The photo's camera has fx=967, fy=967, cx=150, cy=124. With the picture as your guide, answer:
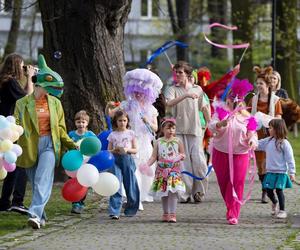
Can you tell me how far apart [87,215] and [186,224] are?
140 cm

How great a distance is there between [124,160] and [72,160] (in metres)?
1.58

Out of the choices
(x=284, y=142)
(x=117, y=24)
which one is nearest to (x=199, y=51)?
(x=117, y=24)

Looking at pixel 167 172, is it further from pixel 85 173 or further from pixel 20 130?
pixel 20 130

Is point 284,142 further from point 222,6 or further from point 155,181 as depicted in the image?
point 222,6

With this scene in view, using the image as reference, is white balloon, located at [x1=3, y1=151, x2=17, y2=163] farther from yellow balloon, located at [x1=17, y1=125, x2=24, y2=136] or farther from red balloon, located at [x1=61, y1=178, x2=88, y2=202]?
red balloon, located at [x1=61, y1=178, x2=88, y2=202]

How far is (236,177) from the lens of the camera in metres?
11.7

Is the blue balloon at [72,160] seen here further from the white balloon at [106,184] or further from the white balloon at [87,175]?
the white balloon at [106,184]

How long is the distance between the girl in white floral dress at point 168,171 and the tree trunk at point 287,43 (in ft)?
65.8

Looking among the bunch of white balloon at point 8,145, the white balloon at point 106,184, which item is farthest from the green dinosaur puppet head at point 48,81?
the white balloon at point 106,184

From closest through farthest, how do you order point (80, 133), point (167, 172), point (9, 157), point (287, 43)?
point (9, 157) → point (167, 172) → point (80, 133) → point (287, 43)

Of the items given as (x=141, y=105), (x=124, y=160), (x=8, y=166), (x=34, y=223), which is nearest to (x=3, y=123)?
(x=8, y=166)

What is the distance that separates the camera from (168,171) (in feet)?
38.2

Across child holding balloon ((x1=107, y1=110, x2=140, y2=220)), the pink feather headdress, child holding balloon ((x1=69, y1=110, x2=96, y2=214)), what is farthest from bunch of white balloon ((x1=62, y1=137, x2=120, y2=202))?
the pink feather headdress

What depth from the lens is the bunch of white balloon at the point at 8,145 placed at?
10273 mm
